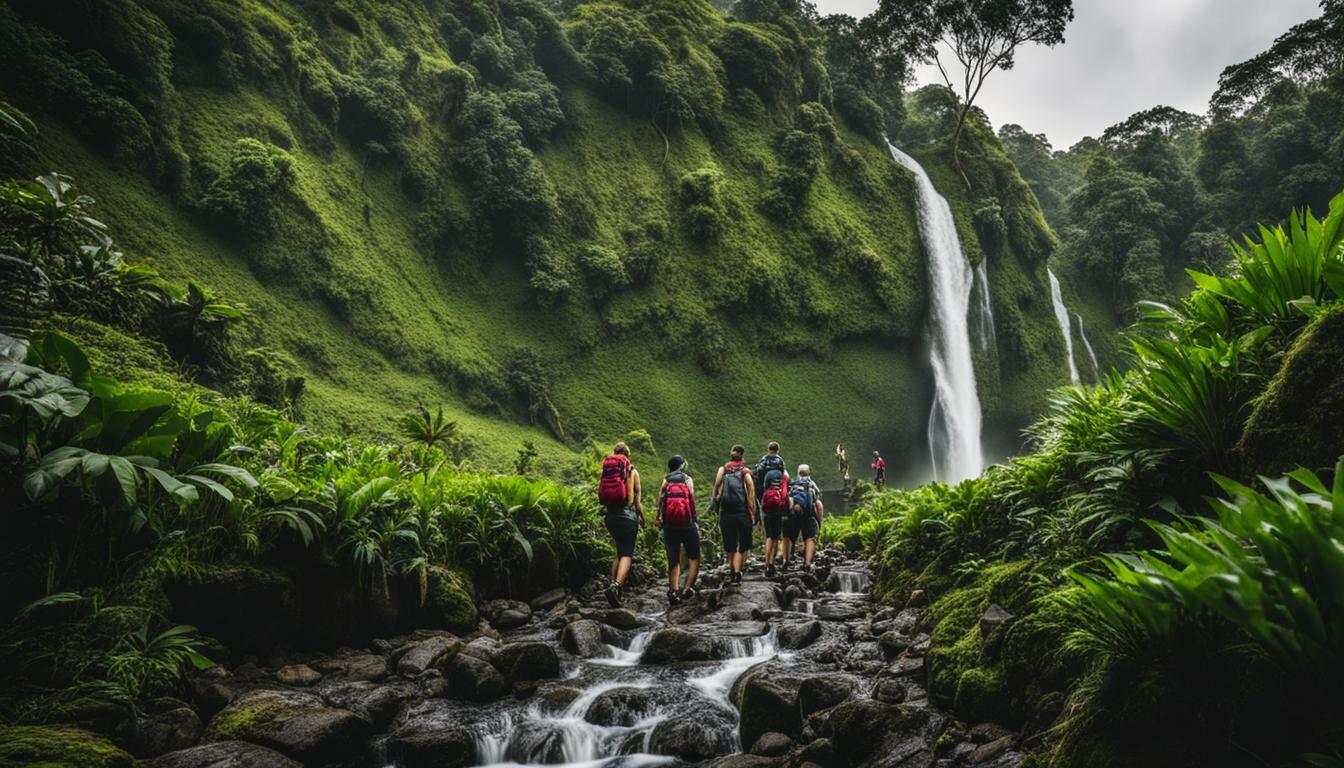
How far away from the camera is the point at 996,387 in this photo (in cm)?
3014

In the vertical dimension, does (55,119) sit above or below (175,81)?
below

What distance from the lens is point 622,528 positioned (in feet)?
26.4

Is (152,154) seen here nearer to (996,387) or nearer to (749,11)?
(749,11)

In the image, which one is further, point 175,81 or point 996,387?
point 996,387

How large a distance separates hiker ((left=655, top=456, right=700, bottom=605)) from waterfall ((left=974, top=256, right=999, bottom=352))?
86.3 feet

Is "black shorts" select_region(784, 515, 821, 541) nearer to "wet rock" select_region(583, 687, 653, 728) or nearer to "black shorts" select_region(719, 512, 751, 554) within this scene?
"black shorts" select_region(719, 512, 751, 554)

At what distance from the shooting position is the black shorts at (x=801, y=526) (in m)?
10.3

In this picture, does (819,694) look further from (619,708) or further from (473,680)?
(473,680)

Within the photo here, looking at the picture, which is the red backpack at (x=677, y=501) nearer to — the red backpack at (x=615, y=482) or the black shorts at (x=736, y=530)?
the red backpack at (x=615, y=482)

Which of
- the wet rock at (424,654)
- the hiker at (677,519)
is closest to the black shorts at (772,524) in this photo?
the hiker at (677,519)

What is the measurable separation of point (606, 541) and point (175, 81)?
57.6 feet

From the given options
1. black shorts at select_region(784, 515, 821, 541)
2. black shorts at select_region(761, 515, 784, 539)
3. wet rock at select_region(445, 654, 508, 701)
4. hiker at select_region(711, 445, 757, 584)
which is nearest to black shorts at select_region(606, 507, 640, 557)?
hiker at select_region(711, 445, 757, 584)

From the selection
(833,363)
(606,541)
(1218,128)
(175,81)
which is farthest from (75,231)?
(1218,128)

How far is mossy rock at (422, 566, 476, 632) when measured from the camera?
6.73 meters
